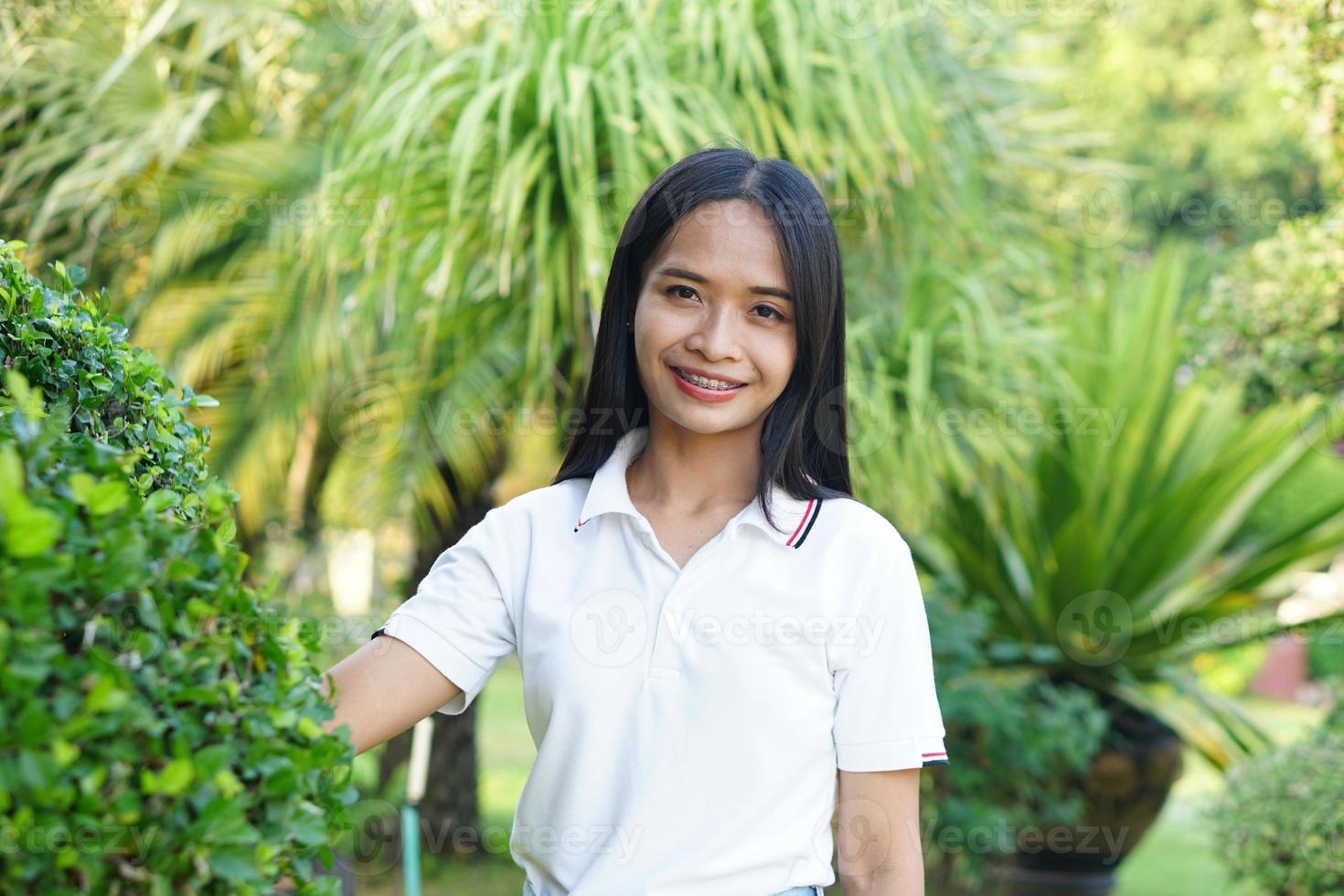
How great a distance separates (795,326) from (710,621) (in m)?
0.39

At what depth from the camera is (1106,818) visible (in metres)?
5.36

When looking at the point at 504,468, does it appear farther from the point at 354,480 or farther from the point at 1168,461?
the point at 1168,461

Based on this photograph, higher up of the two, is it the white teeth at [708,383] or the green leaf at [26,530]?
the white teeth at [708,383]

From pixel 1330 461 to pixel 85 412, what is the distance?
948cm

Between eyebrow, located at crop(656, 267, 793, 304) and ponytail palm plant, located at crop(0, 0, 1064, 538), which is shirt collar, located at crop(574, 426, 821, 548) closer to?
eyebrow, located at crop(656, 267, 793, 304)

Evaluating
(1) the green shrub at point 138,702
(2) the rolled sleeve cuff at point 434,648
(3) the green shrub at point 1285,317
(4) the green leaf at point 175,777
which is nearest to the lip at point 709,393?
(2) the rolled sleeve cuff at point 434,648

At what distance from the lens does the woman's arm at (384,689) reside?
1567 mm

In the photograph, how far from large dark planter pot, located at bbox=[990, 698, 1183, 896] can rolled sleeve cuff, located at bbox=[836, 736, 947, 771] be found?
3868mm

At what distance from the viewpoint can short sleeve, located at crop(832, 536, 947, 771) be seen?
161 cm

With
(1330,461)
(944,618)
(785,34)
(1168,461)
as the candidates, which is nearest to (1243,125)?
(1330,461)

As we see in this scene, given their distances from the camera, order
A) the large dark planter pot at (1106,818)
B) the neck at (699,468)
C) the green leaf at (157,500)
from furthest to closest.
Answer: the large dark planter pot at (1106,818) → the neck at (699,468) → the green leaf at (157,500)

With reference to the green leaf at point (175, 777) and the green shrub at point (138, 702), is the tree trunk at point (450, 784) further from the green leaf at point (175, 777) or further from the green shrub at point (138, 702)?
the green leaf at point (175, 777)

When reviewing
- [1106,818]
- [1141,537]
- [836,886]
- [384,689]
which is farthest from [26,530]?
[1141,537]

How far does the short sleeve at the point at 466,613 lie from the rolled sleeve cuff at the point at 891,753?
17.4 inches
